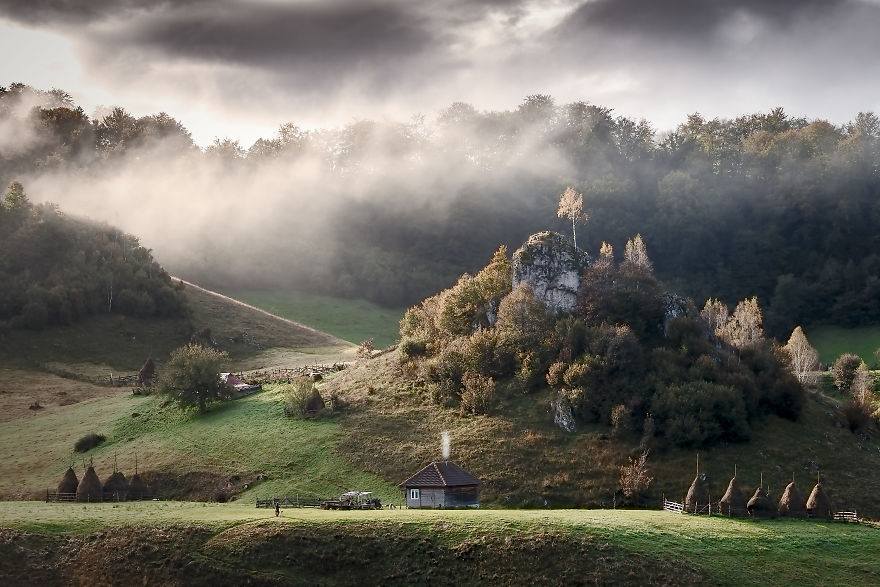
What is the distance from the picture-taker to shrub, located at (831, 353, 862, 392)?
113 meters

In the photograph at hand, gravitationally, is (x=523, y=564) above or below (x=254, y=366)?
below

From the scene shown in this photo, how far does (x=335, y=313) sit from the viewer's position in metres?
175

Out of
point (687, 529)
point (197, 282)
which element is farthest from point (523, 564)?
point (197, 282)

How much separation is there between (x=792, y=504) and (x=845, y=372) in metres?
48.2

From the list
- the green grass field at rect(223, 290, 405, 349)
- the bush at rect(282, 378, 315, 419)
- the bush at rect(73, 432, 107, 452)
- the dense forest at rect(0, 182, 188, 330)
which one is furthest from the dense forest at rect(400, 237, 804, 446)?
the dense forest at rect(0, 182, 188, 330)

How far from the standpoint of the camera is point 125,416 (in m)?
103

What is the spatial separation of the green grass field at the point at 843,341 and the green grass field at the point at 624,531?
81.7 metres

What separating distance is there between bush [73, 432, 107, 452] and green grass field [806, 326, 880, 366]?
98940 mm

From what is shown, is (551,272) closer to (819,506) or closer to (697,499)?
(697,499)

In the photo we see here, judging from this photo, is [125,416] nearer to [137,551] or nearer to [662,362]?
[137,551]

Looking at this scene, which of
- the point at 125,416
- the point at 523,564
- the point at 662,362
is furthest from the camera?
the point at 125,416

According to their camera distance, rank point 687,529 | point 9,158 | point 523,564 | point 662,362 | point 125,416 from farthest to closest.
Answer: point 9,158
point 125,416
point 662,362
point 687,529
point 523,564

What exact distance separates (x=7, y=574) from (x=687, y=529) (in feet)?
138

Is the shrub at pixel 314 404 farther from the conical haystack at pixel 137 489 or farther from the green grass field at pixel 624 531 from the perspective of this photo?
the green grass field at pixel 624 531
